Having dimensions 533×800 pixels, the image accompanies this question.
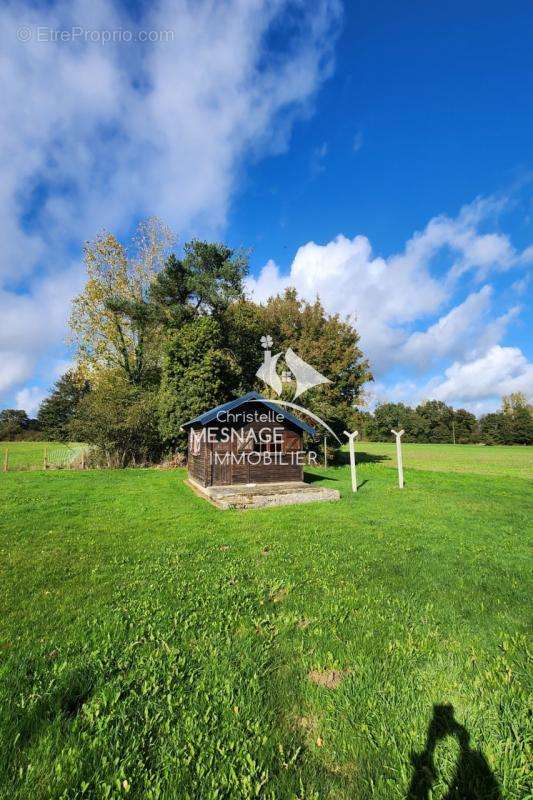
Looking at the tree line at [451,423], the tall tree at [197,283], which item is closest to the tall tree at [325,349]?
the tall tree at [197,283]

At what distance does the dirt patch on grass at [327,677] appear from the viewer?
300 centimetres

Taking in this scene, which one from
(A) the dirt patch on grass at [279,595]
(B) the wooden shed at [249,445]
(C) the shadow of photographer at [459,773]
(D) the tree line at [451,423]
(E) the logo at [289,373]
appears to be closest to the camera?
(C) the shadow of photographer at [459,773]

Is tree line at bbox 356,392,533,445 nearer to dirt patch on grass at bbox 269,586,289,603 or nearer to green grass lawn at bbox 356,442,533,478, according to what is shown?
green grass lawn at bbox 356,442,533,478

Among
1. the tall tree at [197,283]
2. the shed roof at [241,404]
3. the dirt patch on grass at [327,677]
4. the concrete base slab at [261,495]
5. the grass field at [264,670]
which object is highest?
the tall tree at [197,283]

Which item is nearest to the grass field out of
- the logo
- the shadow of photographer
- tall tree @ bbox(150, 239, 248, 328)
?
the shadow of photographer

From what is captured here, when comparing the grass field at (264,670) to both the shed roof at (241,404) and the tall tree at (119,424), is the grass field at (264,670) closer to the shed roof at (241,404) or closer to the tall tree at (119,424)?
the shed roof at (241,404)

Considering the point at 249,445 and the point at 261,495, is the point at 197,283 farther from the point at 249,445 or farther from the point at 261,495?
the point at 261,495

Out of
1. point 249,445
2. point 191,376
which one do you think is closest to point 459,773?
point 249,445

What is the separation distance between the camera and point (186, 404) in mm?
22438

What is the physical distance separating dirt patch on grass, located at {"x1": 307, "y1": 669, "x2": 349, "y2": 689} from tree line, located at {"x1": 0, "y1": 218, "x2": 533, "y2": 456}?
1986cm

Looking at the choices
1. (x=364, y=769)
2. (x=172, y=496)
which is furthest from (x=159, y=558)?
(x=172, y=496)

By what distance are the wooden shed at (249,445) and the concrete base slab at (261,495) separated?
0.71m

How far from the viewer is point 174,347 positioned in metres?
23.4

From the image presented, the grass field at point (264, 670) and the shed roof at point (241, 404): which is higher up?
the shed roof at point (241, 404)
